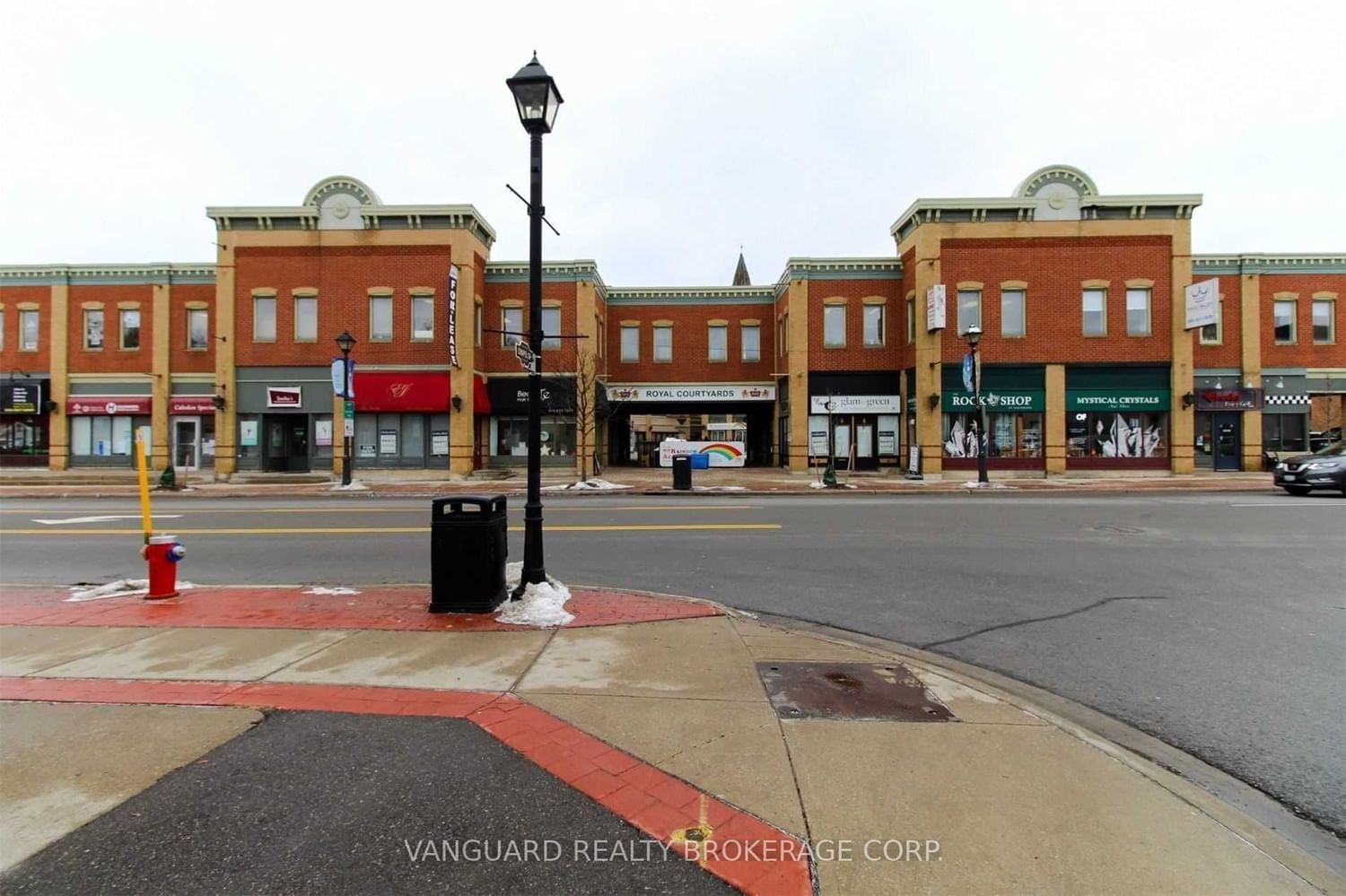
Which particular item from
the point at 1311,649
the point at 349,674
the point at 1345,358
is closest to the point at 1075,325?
the point at 1345,358

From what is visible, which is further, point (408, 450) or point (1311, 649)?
point (408, 450)

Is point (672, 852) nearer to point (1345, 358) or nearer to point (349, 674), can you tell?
point (349, 674)

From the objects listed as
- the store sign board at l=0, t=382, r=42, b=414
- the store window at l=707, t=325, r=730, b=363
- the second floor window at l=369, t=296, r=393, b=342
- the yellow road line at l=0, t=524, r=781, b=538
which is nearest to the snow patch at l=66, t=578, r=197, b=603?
the yellow road line at l=0, t=524, r=781, b=538

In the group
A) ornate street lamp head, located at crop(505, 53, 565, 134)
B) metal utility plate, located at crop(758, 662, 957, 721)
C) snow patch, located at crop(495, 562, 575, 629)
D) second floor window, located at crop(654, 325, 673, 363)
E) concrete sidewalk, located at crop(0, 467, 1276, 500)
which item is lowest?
metal utility plate, located at crop(758, 662, 957, 721)

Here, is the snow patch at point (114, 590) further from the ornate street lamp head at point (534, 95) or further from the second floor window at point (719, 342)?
the second floor window at point (719, 342)

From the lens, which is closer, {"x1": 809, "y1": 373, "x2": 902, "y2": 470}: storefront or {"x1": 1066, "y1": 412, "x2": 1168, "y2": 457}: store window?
{"x1": 1066, "y1": 412, "x2": 1168, "y2": 457}: store window

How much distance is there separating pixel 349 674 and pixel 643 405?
28.0m

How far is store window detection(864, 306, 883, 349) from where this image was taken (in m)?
27.8

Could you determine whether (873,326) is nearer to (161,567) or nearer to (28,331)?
(161,567)

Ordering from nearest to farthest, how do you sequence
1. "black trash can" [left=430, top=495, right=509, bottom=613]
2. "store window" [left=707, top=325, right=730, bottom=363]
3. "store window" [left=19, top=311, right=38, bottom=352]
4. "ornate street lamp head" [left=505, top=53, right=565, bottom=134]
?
"black trash can" [left=430, top=495, right=509, bottom=613], "ornate street lamp head" [left=505, top=53, right=565, bottom=134], "store window" [left=19, top=311, right=38, bottom=352], "store window" [left=707, top=325, right=730, bottom=363]

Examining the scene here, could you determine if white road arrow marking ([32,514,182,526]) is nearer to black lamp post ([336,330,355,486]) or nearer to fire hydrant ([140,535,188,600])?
black lamp post ([336,330,355,486])

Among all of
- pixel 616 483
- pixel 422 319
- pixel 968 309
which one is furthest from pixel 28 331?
pixel 968 309

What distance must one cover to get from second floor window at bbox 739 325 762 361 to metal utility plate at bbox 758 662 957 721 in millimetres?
26880

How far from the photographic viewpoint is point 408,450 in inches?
1025
